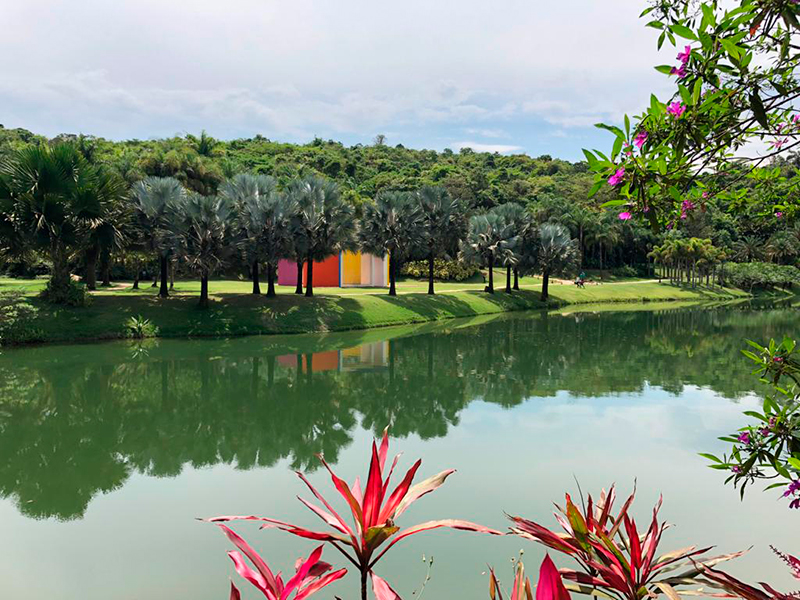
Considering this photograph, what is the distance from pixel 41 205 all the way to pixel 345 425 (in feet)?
53.8

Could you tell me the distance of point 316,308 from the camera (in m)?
27.9

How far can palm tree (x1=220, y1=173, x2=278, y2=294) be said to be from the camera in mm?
27328

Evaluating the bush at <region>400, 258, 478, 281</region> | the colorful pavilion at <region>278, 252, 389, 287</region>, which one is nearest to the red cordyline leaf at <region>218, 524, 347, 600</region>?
the colorful pavilion at <region>278, 252, 389, 287</region>

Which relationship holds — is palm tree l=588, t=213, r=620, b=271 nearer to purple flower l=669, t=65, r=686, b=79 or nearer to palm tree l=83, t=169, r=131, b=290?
palm tree l=83, t=169, r=131, b=290

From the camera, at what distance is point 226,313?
2578 cm

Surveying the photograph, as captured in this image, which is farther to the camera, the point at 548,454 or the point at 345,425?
the point at 345,425

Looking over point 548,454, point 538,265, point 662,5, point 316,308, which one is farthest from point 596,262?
point 662,5

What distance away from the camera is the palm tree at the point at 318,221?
28812 millimetres

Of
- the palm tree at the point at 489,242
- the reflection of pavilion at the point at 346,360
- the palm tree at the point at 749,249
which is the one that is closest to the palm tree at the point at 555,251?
the palm tree at the point at 489,242

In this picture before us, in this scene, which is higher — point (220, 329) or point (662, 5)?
point (662, 5)

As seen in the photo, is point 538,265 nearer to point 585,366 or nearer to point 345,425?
point 585,366

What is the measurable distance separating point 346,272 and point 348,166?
33617 mm

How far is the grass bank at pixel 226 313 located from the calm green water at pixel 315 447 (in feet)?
7.20

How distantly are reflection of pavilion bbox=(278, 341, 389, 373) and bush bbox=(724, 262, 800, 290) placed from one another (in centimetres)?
5162
